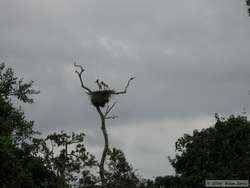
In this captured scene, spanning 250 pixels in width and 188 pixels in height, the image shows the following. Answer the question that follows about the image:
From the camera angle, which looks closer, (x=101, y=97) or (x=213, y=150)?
(x=101, y=97)

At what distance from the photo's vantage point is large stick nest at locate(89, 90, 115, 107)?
2758 centimetres

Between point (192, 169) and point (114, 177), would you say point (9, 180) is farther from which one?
point (192, 169)

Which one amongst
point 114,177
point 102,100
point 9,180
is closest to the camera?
point 9,180

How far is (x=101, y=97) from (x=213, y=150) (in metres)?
11.3

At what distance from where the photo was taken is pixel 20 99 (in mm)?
30859

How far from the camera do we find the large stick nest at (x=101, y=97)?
27.6m

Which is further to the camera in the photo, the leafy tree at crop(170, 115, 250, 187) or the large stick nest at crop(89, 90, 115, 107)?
the leafy tree at crop(170, 115, 250, 187)

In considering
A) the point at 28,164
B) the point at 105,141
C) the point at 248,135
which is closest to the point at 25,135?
the point at 28,164

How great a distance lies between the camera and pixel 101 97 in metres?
27.6

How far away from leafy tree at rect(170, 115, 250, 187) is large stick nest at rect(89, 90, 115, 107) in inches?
363

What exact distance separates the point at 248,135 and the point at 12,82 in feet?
43.5

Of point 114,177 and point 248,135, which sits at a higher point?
point 248,135

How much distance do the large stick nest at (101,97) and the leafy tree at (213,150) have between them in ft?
30.2

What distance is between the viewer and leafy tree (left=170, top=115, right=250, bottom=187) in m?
36.0
